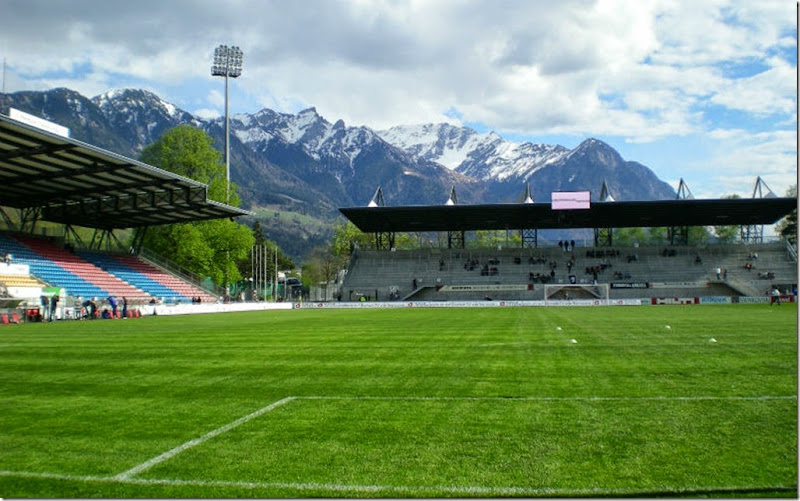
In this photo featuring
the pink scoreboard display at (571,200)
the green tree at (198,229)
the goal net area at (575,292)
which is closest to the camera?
the green tree at (198,229)

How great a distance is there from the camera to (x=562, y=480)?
4680mm

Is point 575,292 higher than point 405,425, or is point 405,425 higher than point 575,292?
point 405,425

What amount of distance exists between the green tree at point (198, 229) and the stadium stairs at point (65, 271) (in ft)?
31.3

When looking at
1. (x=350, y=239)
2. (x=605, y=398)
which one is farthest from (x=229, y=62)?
(x=605, y=398)

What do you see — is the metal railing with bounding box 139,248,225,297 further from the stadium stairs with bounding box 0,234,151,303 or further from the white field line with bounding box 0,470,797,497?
the white field line with bounding box 0,470,797,497

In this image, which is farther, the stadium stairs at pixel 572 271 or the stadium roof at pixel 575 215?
the stadium stairs at pixel 572 271

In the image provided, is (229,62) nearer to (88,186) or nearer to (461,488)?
(88,186)

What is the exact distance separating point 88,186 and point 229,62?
3630cm

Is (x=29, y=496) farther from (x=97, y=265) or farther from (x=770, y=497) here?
(x=97, y=265)

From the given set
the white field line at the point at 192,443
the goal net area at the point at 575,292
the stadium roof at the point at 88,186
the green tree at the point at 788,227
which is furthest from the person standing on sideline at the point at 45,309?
the green tree at the point at 788,227

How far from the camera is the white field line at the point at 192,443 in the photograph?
5.08 metres

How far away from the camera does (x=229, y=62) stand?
2844 inches

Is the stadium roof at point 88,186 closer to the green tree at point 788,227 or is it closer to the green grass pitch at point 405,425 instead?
the green grass pitch at point 405,425

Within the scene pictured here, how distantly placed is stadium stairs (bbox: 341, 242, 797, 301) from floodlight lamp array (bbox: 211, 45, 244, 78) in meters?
27.5
